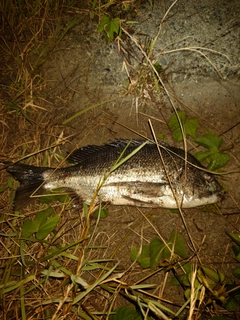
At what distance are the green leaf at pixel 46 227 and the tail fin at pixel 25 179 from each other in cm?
41

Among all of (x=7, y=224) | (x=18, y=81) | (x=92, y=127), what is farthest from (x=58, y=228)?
(x=18, y=81)

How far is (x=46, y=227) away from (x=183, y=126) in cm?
204

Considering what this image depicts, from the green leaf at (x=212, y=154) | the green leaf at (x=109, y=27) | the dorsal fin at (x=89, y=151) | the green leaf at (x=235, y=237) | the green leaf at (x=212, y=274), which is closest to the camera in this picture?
the green leaf at (x=212, y=274)

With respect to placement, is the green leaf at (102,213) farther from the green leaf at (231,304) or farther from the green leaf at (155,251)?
the green leaf at (231,304)

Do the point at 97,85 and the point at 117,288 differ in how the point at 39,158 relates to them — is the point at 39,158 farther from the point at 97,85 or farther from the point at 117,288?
the point at 117,288

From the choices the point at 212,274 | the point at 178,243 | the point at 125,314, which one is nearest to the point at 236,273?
the point at 212,274

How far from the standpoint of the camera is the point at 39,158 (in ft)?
10.6

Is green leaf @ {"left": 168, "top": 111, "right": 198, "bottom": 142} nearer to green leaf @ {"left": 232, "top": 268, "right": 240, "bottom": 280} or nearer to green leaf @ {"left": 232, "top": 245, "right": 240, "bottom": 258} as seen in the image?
green leaf @ {"left": 232, "top": 245, "right": 240, "bottom": 258}

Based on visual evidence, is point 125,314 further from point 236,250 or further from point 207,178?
point 207,178

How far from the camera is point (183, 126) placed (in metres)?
3.03

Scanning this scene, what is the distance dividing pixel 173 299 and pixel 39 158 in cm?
240

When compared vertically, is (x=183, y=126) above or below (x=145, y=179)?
above

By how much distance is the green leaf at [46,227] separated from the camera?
2.70m

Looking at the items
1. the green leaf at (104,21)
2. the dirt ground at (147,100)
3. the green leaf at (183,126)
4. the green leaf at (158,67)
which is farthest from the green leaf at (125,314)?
the green leaf at (104,21)
